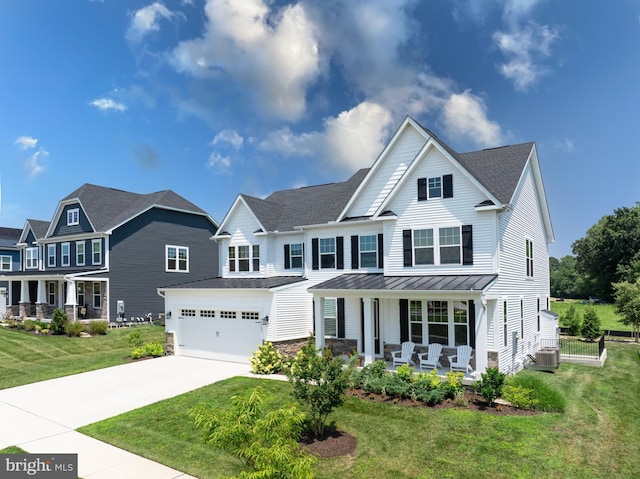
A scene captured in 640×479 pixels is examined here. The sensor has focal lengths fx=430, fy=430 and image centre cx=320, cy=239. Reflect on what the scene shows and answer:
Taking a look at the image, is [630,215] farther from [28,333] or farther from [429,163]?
[28,333]

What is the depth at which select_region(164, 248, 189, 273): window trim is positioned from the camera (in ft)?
104

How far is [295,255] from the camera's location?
22.1m

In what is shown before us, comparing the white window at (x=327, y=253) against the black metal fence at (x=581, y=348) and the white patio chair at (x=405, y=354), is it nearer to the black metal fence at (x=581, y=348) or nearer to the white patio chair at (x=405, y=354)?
the white patio chair at (x=405, y=354)

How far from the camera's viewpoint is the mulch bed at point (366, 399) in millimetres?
9148

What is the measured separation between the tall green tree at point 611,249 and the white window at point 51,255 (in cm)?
5540

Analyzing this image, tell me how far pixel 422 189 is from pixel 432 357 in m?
6.44

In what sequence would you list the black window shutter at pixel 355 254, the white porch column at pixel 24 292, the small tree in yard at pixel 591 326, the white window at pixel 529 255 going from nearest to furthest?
1. the black window shutter at pixel 355 254
2. the white window at pixel 529 255
3. the small tree in yard at pixel 591 326
4. the white porch column at pixel 24 292

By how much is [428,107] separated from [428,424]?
16797 mm

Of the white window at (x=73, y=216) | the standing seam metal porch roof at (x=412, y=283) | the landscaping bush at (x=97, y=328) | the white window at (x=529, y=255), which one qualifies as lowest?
Answer: the landscaping bush at (x=97, y=328)

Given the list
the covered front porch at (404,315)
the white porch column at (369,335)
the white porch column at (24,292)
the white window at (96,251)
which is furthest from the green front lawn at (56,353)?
the white porch column at (369,335)

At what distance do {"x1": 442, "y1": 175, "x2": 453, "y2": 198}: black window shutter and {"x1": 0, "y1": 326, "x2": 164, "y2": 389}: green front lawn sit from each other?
15838 millimetres

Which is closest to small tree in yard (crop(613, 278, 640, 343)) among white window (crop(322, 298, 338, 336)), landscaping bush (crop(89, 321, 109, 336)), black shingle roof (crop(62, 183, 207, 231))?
white window (crop(322, 298, 338, 336))

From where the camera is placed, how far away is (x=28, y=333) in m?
25.7

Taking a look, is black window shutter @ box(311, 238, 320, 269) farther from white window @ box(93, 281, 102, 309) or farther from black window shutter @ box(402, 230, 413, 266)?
white window @ box(93, 281, 102, 309)
